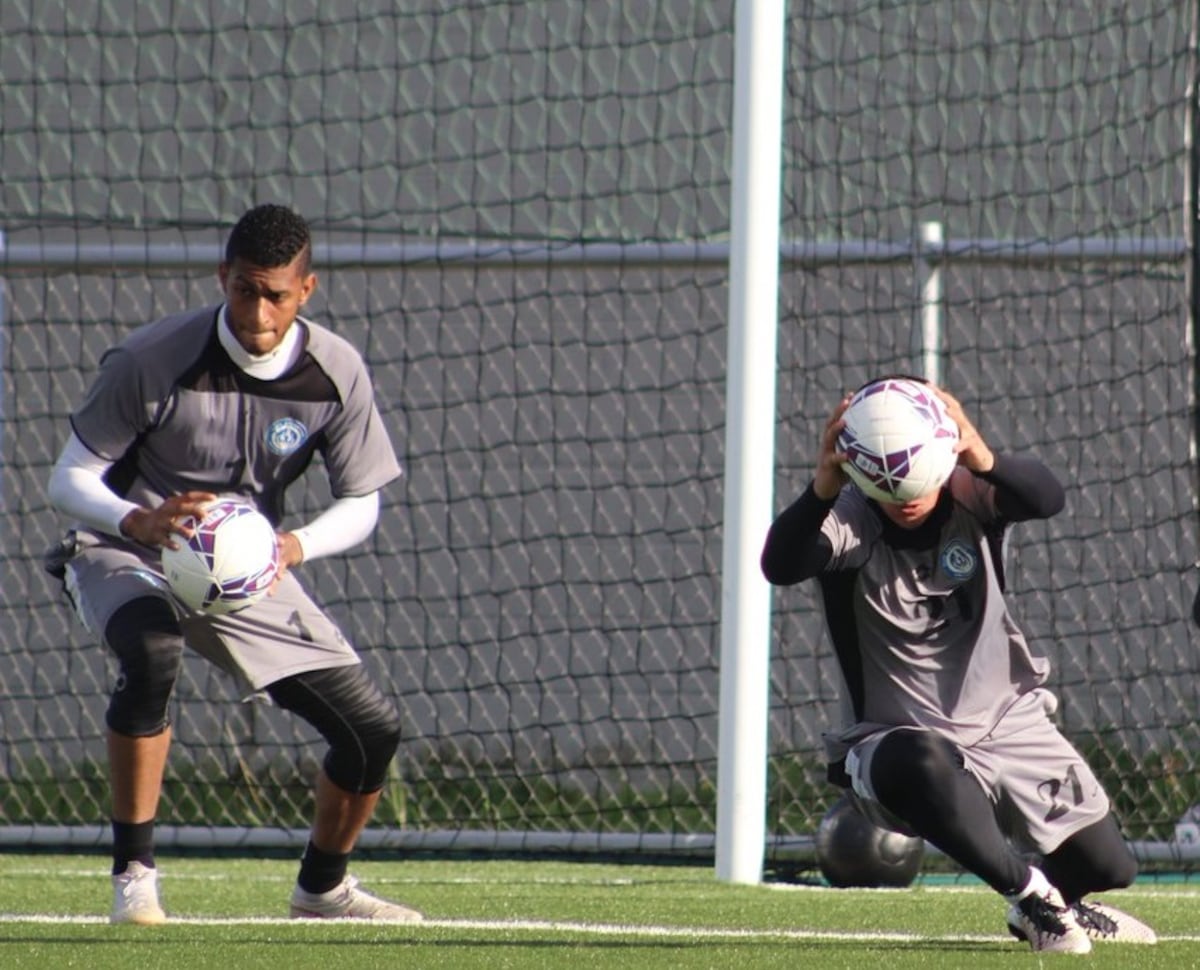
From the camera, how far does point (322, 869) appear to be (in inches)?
197

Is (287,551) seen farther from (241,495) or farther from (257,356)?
(257,356)

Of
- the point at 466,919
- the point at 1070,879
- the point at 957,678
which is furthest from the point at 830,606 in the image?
the point at 466,919

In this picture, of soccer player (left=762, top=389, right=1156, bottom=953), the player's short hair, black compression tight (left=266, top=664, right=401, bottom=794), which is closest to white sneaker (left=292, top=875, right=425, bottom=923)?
black compression tight (left=266, top=664, right=401, bottom=794)

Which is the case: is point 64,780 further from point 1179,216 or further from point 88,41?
point 1179,216

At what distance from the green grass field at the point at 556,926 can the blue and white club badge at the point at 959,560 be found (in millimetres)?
746

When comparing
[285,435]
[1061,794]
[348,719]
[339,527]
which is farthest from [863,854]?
[285,435]

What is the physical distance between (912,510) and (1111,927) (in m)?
1.00

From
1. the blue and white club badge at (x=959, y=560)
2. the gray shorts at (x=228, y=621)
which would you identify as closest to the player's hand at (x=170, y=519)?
the gray shorts at (x=228, y=621)

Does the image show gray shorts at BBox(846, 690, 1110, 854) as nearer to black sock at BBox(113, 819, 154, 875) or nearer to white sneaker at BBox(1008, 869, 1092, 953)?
white sneaker at BBox(1008, 869, 1092, 953)

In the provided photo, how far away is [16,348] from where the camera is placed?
8.93 m

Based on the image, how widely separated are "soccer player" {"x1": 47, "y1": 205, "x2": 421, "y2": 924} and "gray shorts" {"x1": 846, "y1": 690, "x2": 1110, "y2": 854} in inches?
51.5

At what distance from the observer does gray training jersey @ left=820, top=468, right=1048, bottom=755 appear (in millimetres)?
4414

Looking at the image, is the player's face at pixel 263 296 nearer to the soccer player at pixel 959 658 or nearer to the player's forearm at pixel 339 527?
the player's forearm at pixel 339 527

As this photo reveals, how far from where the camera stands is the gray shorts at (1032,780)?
4.38 m
